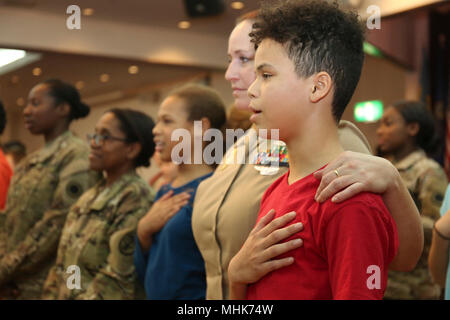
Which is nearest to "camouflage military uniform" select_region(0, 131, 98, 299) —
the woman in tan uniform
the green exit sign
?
the woman in tan uniform

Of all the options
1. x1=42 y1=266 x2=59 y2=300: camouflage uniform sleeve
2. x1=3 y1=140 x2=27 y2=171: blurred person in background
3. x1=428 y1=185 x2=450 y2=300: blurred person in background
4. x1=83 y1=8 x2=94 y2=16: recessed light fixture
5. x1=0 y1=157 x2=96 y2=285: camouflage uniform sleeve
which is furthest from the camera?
x1=83 y1=8 x2=94 y2=16: recessed light fixture

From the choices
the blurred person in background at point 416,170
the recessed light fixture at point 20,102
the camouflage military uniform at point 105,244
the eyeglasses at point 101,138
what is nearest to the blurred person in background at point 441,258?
the blurred person in background at point 416,170

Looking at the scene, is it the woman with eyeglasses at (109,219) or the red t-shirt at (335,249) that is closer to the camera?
the red t-shirt at (335,249)

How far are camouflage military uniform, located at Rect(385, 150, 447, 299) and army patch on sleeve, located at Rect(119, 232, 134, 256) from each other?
1210mm

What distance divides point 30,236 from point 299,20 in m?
1.80

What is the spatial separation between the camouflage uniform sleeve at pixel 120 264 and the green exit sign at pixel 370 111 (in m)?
5.39

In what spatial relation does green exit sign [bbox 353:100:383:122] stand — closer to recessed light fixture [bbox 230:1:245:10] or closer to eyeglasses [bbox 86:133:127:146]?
recessed light fixture [bbox 230:1:245:10]

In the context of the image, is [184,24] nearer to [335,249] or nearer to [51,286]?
[51,286]

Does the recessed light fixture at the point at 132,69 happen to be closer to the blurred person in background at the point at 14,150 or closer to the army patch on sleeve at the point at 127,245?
the blurred person in background at the point at 14,150

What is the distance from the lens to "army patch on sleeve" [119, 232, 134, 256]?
205 centimetres

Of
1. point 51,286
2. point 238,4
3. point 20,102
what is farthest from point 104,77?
point 51,286

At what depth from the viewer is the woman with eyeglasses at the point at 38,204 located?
2.37m
